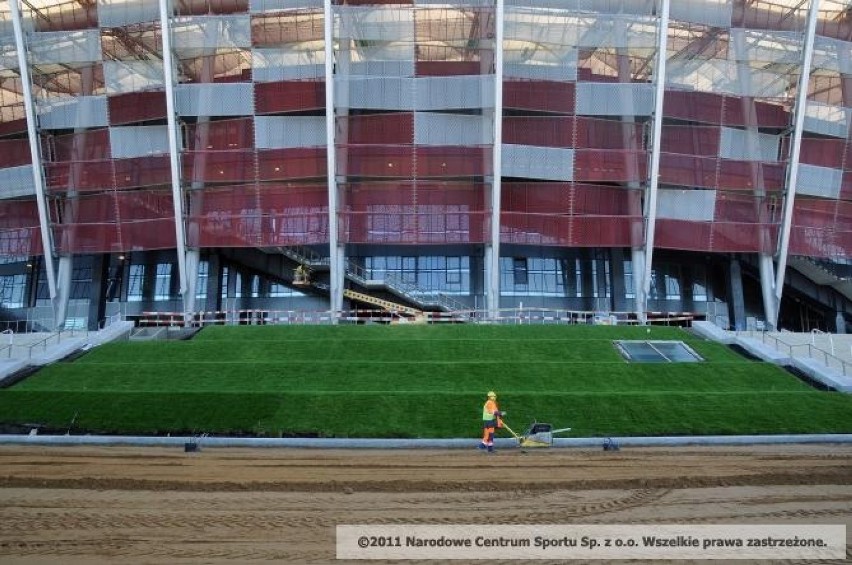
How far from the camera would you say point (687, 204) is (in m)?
44.9

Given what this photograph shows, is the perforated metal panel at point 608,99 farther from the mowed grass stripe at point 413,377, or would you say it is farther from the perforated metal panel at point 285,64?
the mowed grass stripe at point 413,377

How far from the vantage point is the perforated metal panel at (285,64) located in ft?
142

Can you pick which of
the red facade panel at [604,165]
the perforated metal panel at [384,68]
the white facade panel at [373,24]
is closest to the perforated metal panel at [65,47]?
the white facade panel at [373,24]

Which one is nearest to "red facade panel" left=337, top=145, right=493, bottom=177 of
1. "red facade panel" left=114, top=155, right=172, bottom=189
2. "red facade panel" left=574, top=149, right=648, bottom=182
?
"red facade panel" left=574, top=149, right=648, bottom=182

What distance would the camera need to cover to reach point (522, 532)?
29.5ft

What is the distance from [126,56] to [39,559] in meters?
43.4

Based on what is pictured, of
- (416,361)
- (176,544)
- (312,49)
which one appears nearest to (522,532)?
(176,544)

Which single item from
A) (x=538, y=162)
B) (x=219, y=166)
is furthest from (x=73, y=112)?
(x=538, y=162)

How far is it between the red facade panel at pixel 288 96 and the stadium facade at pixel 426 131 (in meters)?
0.12

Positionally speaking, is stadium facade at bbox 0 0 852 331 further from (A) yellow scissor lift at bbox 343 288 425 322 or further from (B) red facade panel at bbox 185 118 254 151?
(A) yellow scissor lift at bbox 343 288 425 322

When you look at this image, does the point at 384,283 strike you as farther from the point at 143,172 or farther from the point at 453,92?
the point at 143,172

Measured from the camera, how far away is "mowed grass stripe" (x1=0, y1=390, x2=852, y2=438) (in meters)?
19.2

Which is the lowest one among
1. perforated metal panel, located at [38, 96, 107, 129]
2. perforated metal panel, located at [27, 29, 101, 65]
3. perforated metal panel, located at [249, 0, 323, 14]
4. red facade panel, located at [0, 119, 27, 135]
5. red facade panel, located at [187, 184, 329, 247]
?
red facade panel, located at [187, 184, 329, 247]

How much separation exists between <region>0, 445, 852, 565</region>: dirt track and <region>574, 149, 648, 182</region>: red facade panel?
1139 inches
